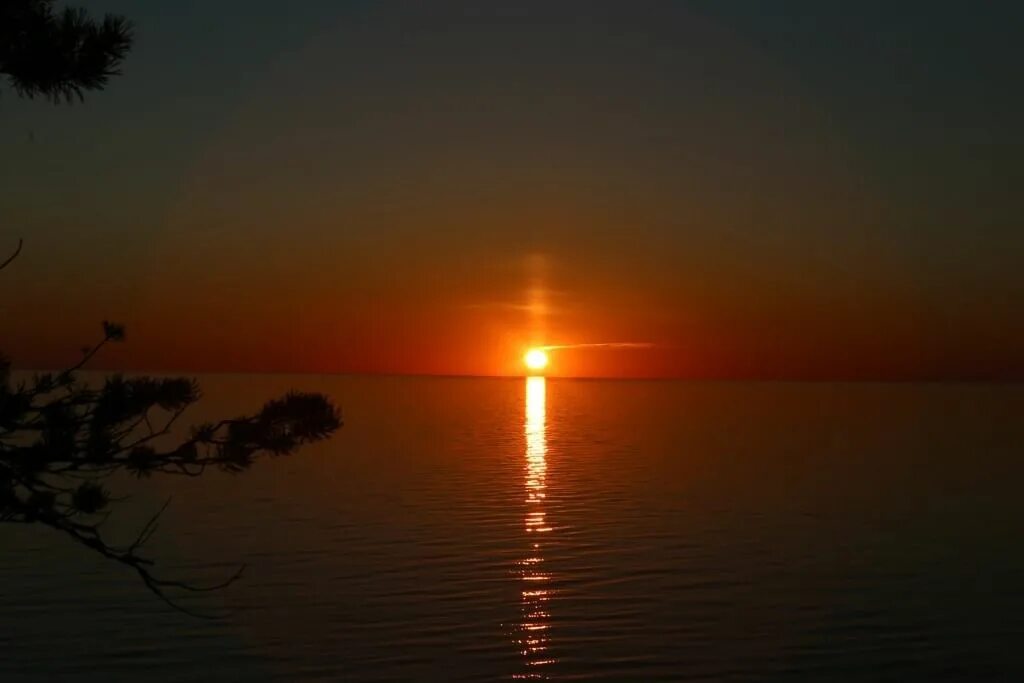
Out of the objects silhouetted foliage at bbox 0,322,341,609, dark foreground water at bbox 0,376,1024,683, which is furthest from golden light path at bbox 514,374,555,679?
silhouetted foliage at bbox 0,322,341,609

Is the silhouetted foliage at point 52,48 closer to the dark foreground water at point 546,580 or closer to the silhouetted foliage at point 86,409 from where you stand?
the silhouetted foliage at point 86,409

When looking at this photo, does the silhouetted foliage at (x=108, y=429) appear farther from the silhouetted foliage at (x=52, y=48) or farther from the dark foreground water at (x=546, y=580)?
the dark foreground water at (x=546, y=580)

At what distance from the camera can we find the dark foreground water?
16748 mm

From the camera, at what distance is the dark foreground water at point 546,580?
16748mm

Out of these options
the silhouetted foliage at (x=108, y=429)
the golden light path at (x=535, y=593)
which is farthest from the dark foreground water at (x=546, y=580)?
the silhouetted foliage at (x=108, y=429)

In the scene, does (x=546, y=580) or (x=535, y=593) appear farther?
(x=546, y=580)

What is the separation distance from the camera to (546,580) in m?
22.5

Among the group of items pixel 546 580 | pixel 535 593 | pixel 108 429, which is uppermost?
pixel 546 580

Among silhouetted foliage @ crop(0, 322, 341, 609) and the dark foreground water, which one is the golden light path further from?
silhouetted foliage @ crop(0, 322, 341, 609)

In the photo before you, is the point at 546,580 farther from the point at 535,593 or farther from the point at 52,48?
the point at 52,48

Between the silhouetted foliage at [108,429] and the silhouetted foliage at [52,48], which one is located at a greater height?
the silhouetted foliage at [52,48]

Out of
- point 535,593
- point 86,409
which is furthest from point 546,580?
point 86,409

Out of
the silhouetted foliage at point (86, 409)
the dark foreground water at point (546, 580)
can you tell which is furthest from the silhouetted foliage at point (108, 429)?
the dark foreground water at point (546, 580)

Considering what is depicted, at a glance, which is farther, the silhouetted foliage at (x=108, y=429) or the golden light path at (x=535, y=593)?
the golden light path at (x=535, y=593)
